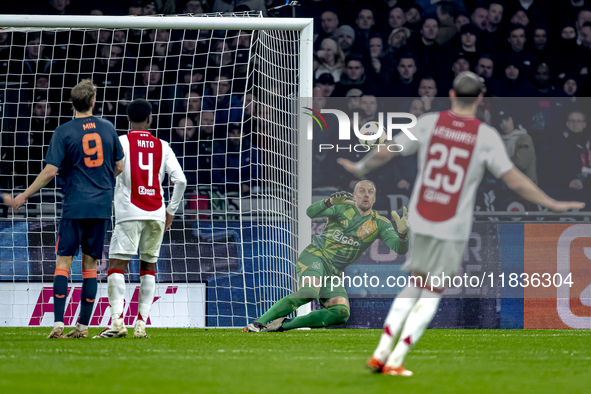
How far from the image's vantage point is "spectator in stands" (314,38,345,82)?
938cm

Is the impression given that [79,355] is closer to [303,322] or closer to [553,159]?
[303,322]

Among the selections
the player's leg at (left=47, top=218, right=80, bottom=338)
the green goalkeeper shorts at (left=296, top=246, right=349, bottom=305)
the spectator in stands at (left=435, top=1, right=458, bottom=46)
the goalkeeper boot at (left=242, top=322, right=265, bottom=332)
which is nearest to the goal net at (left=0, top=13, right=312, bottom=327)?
the green goalkeeper shorts at (left=296, top=246, right=349, bottom=305)

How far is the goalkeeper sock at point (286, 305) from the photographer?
6.12 m

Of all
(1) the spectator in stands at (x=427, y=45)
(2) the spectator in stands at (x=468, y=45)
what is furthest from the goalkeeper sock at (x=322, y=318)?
(2) the spectator in stands at (x=468, y=45)

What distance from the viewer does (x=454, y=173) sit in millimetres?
3168

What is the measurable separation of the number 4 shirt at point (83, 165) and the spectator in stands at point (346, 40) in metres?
5.33

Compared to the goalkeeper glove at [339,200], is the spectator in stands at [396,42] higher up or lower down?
higher up

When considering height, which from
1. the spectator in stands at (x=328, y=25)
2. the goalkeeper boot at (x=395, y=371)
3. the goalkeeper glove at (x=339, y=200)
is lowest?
the goalkeeper boot at (x=395, y=371)

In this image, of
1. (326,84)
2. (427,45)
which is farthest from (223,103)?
(427,45)

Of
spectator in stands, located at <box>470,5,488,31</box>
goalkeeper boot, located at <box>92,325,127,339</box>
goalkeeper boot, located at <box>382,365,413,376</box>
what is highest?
spectator in stands, located at <box>470,5,488,31</box>

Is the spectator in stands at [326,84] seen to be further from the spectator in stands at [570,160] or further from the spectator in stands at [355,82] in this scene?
the spectator in stands at [570,160]

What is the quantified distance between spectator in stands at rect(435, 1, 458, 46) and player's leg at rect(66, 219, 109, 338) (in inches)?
247

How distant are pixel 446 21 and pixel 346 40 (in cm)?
143

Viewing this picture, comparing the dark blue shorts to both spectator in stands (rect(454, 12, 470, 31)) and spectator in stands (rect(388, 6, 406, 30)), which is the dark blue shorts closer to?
spectator in stands (rect(388, 6, 406, 30))
